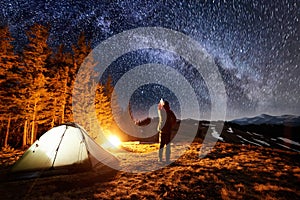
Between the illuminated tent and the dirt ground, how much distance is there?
1.38 feet

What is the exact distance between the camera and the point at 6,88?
18.5m

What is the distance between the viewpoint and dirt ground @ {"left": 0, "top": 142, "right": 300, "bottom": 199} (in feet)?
15.7

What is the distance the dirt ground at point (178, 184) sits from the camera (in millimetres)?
4773

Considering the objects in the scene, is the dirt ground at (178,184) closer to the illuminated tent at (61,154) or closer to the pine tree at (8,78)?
the illuminated tent at (61,154)

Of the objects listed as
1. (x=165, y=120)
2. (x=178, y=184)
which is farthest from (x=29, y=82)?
(x=178, y=184)

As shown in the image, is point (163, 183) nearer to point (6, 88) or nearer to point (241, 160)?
point (241, 160)

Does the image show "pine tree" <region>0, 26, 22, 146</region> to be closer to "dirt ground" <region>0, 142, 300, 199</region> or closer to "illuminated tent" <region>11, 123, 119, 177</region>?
"illuminated tent" <region>11, 123, 119, 177</region>

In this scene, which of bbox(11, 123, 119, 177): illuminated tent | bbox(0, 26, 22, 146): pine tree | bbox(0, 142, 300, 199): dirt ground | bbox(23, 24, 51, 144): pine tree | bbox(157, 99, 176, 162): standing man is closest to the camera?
bbox(0, 142, 300, 199): dirt ground

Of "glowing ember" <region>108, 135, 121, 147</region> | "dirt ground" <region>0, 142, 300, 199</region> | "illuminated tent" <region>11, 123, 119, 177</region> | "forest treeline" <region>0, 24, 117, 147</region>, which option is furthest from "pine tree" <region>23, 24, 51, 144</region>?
"dirt ground" <region>0, 142, 300, 199</region>

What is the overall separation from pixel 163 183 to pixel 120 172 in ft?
7.68

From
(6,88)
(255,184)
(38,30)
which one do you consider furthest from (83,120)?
(255,184)

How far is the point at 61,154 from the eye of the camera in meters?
7.30

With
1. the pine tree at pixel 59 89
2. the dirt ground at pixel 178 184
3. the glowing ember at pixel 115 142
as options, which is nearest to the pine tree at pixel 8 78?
the pine tree at pixel 59 89

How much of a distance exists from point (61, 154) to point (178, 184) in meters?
5.08
